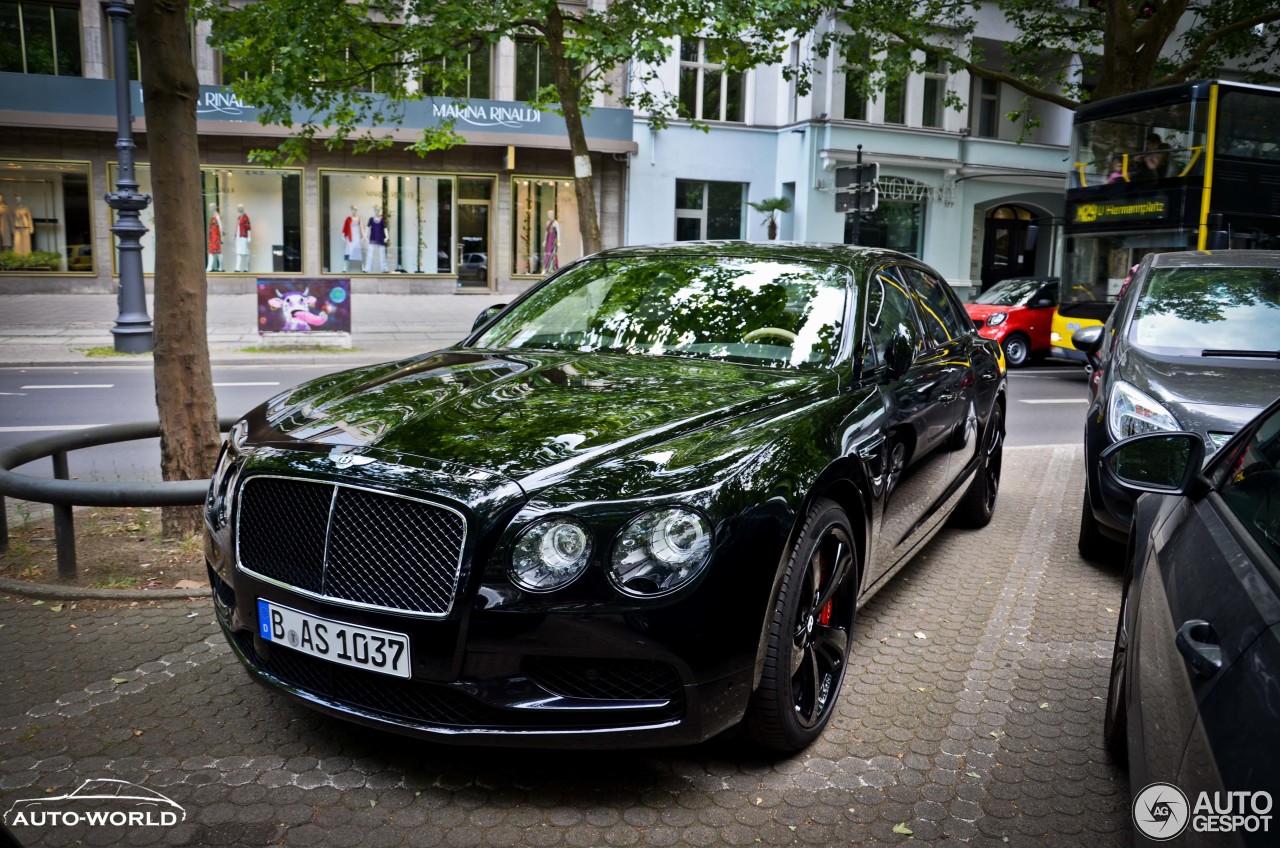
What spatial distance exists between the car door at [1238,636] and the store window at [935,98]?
1243 inches

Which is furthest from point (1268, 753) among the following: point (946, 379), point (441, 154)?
point (441, 154)

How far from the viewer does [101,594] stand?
485cm

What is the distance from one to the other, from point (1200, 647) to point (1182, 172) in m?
15.1

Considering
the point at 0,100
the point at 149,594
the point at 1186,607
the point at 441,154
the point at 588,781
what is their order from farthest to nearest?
the point at 441,154 → the point at 0,100 → the point at 149,594 → the point at 588,781 → the point at 1186,607

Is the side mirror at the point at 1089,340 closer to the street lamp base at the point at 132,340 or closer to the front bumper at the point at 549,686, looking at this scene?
the front bumper at the point at 549,686

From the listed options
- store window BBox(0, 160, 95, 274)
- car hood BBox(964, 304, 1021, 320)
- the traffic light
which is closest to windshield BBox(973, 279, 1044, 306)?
car hood BBox(964, 304, 1021, 320)

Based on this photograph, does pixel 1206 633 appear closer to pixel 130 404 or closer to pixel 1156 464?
pixel 1156 464

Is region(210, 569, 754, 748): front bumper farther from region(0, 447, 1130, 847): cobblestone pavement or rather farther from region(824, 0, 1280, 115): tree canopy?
region(824, 0, 1280, 115): tree canopy

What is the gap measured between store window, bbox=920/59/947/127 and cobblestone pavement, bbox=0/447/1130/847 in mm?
29730

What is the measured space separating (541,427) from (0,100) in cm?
2852

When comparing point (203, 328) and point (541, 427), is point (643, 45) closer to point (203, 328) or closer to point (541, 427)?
point (203, 328)

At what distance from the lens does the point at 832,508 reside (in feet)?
11.5

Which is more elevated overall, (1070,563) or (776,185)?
(776,185)

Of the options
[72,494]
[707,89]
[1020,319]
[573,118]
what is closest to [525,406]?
[72,494]
